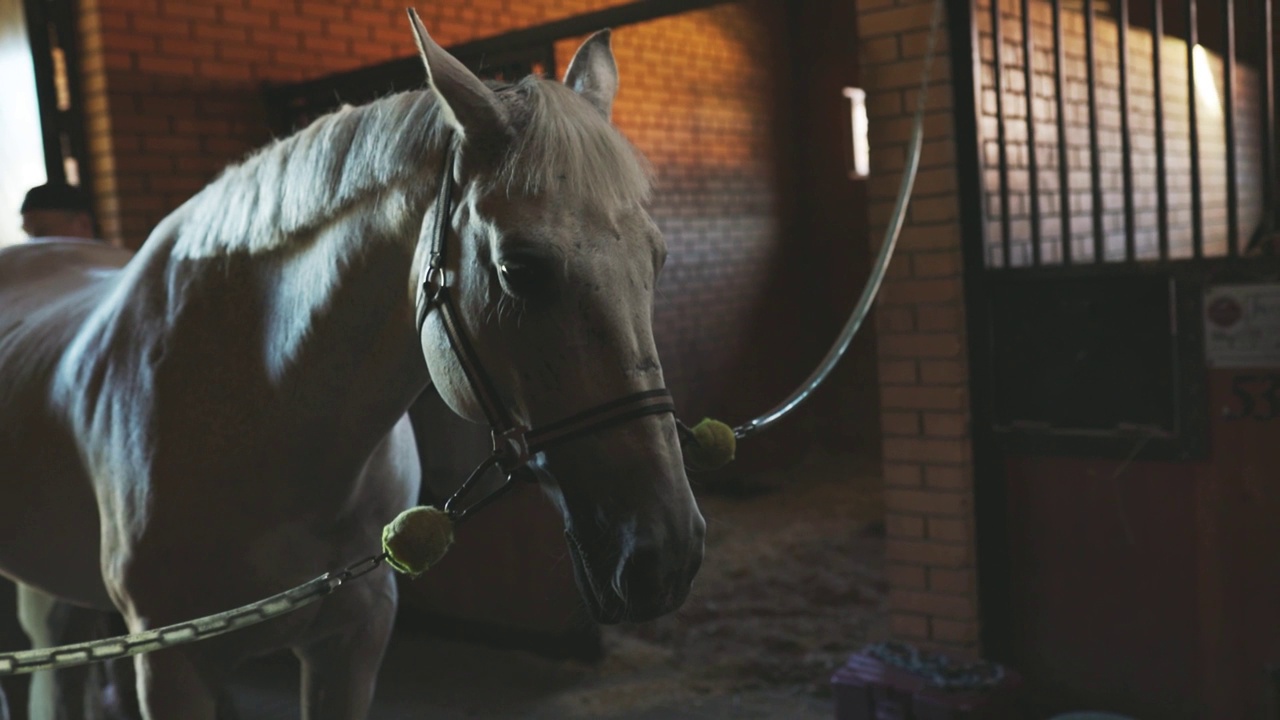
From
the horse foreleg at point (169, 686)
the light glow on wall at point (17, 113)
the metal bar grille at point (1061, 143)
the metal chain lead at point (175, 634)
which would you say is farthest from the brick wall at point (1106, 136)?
the light glow on wall at point (17, 113)

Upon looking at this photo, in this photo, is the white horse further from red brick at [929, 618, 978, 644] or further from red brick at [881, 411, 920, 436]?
red brick at [929, 618, 978, 644]

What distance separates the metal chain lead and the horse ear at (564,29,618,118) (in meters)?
0.91

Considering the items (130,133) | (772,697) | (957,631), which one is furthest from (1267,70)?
(130,133)

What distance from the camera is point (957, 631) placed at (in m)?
3.32

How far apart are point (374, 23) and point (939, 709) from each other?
4744 mm

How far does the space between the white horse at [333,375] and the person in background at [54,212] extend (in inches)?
72.3

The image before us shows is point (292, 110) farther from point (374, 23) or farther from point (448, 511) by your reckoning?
point (448, 511)

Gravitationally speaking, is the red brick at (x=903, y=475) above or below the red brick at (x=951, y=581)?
above

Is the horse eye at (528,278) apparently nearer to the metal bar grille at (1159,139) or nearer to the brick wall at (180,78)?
the metal bar grille at (1159,139)

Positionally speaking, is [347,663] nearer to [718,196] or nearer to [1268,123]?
[1268,123]

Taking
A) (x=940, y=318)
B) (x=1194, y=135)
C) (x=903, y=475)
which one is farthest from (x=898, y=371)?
(x=1194, y=135)

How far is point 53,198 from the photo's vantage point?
13.0 ft

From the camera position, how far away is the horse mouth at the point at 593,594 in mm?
1349

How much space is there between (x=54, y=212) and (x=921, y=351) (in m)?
3.57
